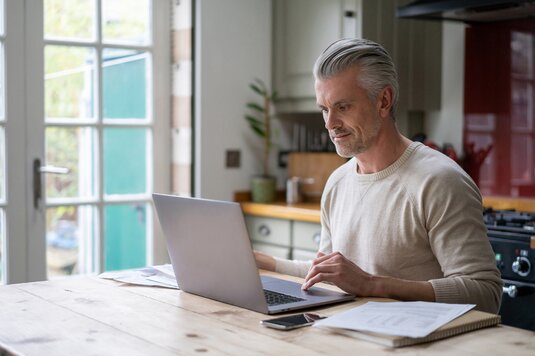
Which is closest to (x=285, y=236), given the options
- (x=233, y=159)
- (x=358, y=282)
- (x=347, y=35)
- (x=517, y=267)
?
(x=233, y=159)

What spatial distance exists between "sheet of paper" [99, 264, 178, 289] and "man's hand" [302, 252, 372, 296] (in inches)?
15.8

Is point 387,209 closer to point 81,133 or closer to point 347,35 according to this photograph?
point 347,35

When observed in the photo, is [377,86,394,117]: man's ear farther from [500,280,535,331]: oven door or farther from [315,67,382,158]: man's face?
[500,280,535,331]: oven door

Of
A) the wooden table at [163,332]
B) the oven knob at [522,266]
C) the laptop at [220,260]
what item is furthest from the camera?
the oven knob at [522,266]

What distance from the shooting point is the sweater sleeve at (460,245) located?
6.00 ft

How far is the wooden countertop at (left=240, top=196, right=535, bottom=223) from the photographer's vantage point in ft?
11.5

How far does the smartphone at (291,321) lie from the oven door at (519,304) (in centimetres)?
148

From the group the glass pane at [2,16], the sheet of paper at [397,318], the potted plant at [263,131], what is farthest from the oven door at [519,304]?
the glass pane at [2,16]

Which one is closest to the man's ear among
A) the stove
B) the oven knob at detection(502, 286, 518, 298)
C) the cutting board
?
the stove

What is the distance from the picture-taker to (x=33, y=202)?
3.56 metres

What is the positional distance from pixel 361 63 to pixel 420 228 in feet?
1.48

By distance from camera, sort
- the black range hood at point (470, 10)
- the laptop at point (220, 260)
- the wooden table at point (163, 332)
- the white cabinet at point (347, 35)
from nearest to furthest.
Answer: the wooden table at point (163, 332) → the laptop at point (220, 260) → the black range hood at point (470, 10) → the white cabinet at point (347, 35)

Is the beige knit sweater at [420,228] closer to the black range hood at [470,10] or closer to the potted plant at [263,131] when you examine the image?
the black range hood at [470,10]

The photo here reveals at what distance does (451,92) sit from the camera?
13.1 feet
